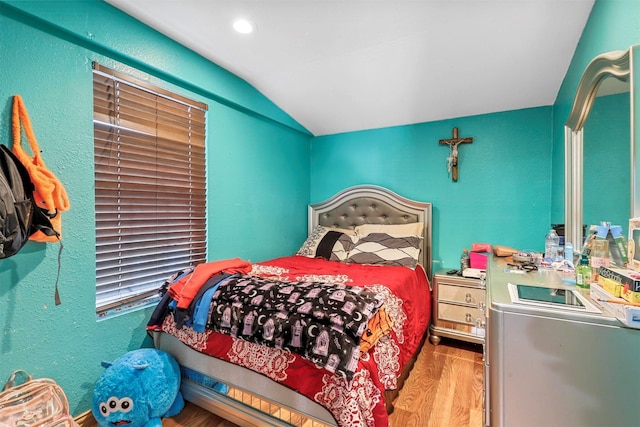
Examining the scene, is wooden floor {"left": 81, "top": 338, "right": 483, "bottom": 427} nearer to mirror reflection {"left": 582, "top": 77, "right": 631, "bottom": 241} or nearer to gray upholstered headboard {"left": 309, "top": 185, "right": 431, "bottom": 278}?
gray upholstered headboard {"left": 309, "top": 185, "right": 431, "bottom": 278}

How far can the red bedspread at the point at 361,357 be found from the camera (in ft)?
3.69

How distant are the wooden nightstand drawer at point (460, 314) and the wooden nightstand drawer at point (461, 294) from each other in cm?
5

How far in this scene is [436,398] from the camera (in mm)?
1744

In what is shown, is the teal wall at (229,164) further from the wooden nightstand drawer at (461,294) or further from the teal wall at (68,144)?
the wooden nightstand drawer at (461,294)

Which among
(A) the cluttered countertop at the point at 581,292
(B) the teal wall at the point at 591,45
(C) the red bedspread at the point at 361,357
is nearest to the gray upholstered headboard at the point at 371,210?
(C) the red bedspread at the point at 361,357

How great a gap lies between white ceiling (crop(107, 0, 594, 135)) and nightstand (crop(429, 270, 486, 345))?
1606mm

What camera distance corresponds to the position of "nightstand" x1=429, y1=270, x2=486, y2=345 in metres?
2.29

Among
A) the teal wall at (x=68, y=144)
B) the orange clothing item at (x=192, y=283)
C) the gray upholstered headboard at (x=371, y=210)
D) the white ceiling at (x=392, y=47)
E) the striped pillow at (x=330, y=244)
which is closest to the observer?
the teal wall at (x=68, y=144)

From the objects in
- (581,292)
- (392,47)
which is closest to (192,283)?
(581,292)

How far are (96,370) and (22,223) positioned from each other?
36.9 inches

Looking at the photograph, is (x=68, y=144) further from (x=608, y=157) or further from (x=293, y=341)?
(x=608, y=157)

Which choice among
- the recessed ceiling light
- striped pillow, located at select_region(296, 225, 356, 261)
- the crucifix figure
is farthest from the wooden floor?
the recessed ceiling light

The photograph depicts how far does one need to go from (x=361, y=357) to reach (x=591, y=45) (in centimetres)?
193

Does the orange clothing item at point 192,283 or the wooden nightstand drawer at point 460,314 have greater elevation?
the orange clothing item at point 192,283
